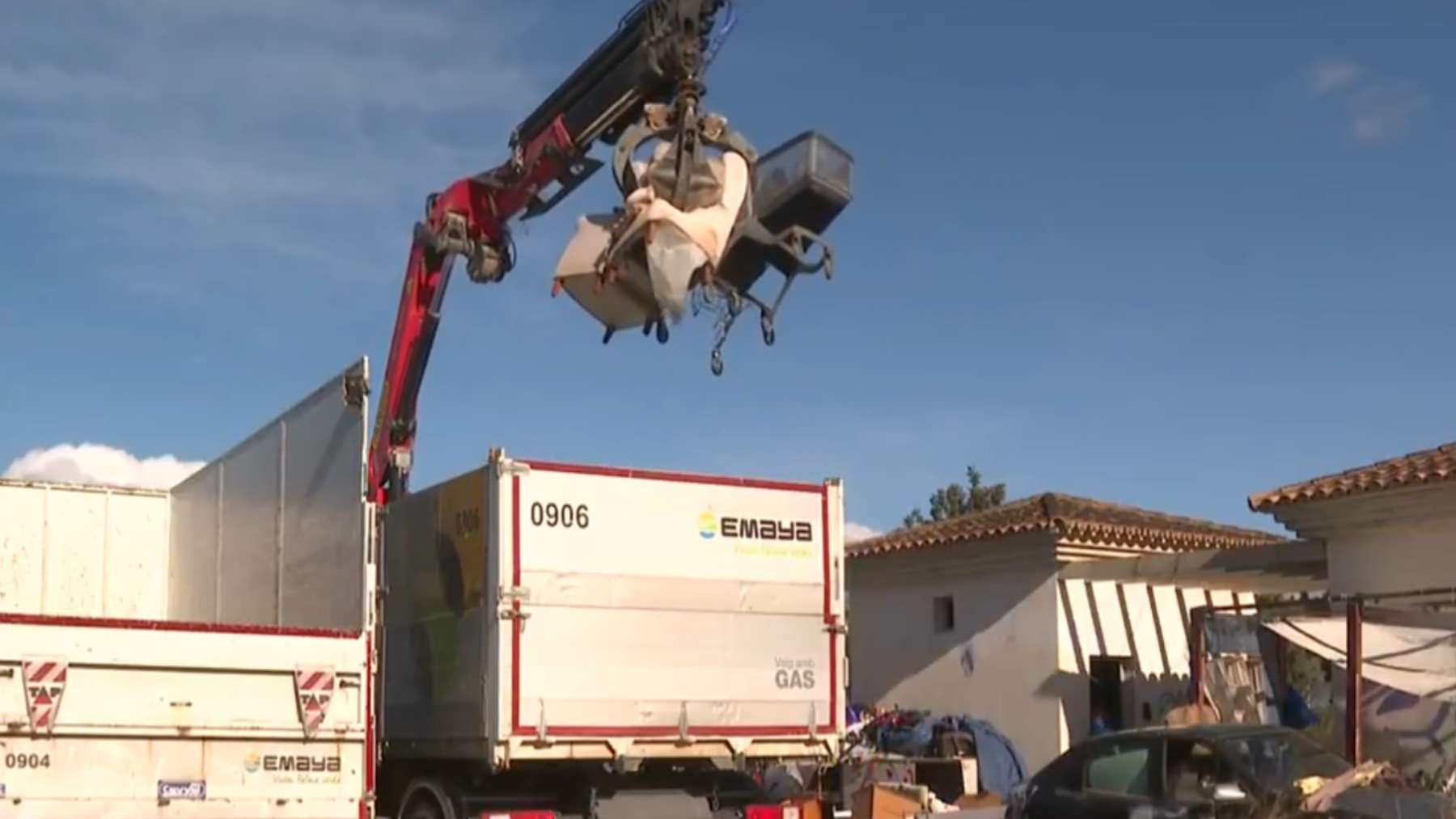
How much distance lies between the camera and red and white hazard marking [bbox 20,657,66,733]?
8.85 m

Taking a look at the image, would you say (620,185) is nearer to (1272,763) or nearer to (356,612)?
(356,612)

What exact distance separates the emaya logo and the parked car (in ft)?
10.1

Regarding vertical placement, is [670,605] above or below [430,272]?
below

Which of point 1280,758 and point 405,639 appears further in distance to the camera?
point 405,639

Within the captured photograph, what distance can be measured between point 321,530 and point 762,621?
3.59 metres

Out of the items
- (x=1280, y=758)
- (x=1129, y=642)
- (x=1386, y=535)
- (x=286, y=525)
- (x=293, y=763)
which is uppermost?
(x=1386, y=535)

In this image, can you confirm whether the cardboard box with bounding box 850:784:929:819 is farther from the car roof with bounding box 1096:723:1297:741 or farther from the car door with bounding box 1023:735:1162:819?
the car roof with bounding box 1096:723:1297:741

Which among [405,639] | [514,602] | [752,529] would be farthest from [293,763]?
[752,529]

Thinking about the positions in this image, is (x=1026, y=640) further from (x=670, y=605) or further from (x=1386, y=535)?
(x=670, y=605)

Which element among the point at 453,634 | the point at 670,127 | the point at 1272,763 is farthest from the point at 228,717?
the point at 1272,763

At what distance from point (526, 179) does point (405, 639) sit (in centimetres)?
385

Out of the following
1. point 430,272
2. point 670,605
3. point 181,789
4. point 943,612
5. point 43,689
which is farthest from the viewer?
point 943,612

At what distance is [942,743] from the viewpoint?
19.3m

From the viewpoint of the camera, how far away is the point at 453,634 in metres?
12.2
